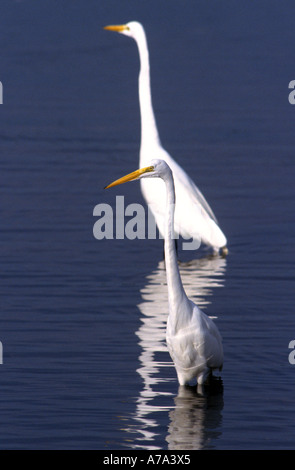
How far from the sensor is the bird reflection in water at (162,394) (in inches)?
251

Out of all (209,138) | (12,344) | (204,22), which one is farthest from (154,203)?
(204,22)

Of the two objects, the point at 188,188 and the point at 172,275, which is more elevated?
the point at 188,188

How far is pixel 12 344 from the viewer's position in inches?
305

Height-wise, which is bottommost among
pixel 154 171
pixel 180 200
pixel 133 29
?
pixel 180 200

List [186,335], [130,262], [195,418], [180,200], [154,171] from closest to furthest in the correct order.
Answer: [195,418] → [186,335] → [154,171] → [130,262] → [180,200]

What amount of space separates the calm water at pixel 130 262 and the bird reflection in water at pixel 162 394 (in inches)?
0.6

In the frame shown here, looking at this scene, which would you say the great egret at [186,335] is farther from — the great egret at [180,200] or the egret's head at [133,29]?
the egret's head at [133,29]

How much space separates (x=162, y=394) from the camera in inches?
275

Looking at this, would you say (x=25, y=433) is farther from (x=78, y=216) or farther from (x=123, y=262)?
(x=78, y=216)

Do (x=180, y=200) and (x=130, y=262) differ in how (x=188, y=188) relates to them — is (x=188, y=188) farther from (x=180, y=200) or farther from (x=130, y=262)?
(x=130, y=262)

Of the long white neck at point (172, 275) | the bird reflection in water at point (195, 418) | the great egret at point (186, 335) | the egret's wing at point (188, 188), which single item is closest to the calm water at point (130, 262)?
the bird reflection in water at point (195, 418)

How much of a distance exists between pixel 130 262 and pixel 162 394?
10.4ft

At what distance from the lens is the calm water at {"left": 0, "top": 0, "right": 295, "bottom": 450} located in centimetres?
663

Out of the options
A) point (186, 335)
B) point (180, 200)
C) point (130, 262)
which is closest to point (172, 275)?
point (186, 335)
